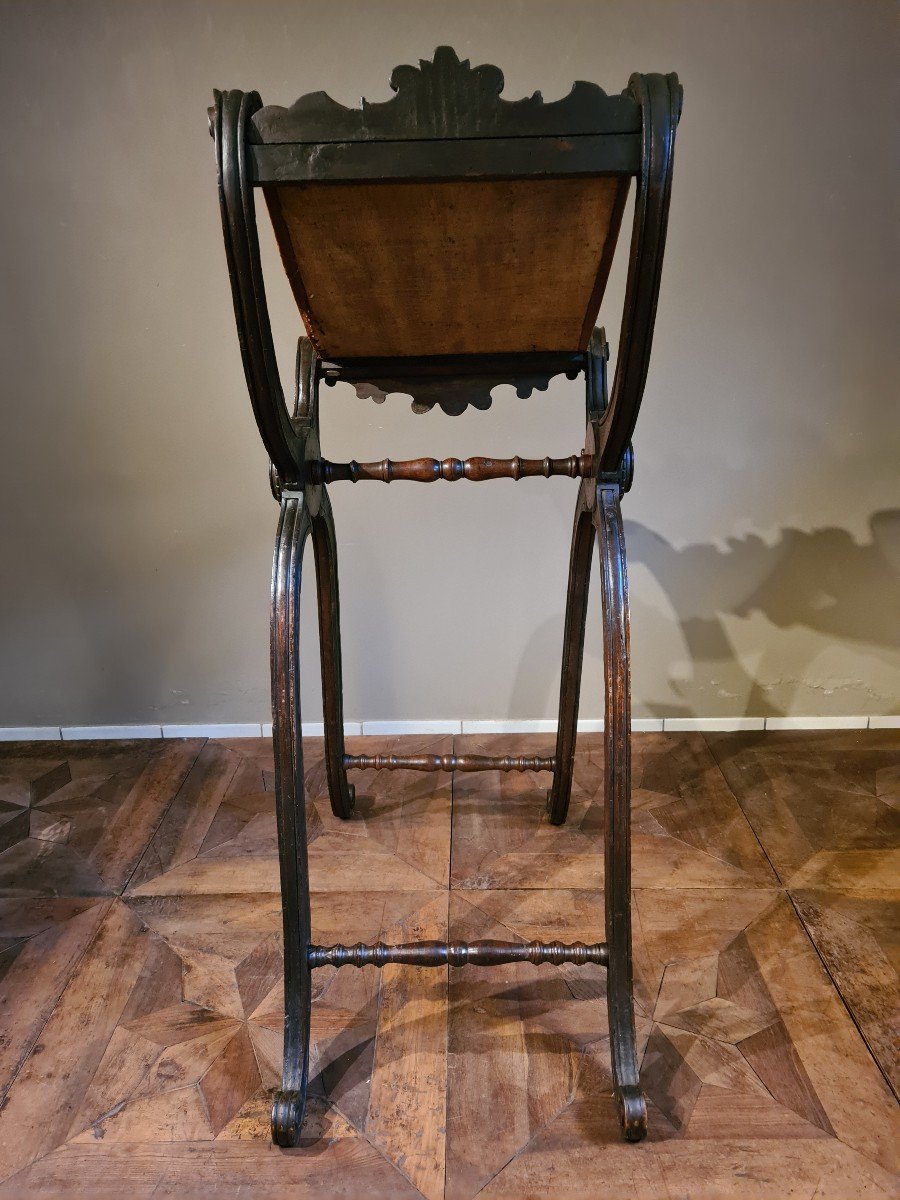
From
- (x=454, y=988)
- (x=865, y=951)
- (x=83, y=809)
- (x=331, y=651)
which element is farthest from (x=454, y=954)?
(x=83, y=809)

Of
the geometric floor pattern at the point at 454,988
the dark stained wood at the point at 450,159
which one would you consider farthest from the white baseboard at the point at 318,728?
the dark stained wood at the point at 450,159

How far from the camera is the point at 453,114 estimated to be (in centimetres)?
89

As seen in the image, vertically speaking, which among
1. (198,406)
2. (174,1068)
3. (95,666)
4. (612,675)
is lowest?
(174,1068)

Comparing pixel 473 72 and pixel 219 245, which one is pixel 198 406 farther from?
pixel 473 72

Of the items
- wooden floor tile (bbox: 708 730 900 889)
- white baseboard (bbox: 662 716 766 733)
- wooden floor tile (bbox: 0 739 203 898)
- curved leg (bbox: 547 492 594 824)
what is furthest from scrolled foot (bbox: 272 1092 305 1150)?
white baseboard (bbox: 662 716 766 733)

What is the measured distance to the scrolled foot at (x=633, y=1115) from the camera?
3.98ft

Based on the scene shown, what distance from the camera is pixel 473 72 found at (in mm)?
867

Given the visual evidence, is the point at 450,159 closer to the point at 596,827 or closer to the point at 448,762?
the point at 448,762

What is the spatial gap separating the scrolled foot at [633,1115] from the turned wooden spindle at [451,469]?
3.21 feet

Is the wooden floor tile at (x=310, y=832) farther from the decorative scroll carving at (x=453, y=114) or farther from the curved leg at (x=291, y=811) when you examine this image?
the decorative scroll carving at (x=453, y=114)

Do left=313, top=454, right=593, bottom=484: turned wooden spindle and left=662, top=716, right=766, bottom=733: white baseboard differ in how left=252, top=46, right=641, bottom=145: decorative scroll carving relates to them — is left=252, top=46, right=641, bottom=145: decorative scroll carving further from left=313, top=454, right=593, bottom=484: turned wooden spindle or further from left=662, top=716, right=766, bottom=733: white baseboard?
left=662, top=716, right=766, bottom=733: white baseboard

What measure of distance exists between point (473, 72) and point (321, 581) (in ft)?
3.51

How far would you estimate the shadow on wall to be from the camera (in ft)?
7.38

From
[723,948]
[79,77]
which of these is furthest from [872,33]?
[723,948]
